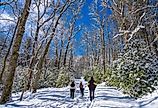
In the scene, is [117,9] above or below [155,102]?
above

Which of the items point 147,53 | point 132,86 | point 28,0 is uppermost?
point 28,0

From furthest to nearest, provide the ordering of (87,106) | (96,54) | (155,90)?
(96,54)
(155,90)
(87,106)

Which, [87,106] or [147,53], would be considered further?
[147,53]

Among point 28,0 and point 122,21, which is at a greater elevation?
point 122,21

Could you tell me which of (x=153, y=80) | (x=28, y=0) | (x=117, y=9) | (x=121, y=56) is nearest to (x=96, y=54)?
(x=117, y=9)

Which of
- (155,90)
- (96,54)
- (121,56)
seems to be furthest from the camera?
(96,54)

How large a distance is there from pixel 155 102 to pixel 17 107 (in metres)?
6.87

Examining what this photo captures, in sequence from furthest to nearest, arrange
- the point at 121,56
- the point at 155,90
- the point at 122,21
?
the point at 122,21
the point at 121,56
the point at 155,90

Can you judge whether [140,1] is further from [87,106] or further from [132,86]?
[87,106]

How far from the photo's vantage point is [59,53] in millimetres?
56125

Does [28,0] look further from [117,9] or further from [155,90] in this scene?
[117,9]

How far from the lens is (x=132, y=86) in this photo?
2214cm

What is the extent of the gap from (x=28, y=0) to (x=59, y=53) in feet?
126

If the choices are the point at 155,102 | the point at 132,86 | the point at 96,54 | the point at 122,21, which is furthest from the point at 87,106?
the point at 96,54
